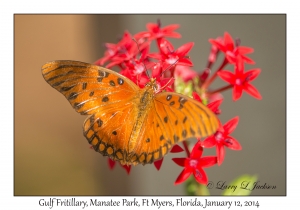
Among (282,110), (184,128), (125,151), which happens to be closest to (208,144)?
(184,128)

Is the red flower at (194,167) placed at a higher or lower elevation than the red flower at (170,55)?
lower

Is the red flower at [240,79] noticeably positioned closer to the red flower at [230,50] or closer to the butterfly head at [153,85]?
the red flower at [230,50]

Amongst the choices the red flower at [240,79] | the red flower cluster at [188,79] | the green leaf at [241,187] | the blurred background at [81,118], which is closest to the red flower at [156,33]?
the red flower cluster at [188,79]

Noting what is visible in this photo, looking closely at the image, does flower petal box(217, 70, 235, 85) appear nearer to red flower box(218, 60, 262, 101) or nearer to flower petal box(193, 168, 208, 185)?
red flower box(218, 60, 262, 101)

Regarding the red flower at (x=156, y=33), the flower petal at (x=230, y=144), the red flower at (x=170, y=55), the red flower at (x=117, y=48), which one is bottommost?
the flower petal at (x=230, y=144)

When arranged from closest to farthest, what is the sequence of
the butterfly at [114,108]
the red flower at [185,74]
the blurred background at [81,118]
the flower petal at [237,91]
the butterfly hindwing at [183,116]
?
1. the butterfly hindwing at [183,116]
2. the butterfly at [114,108]
3. the flower petal at [237,91]
4. the red flower at [185,74]
5. the blurred background at [81,118]

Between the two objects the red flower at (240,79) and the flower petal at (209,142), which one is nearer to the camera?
the flower petal at (209,142)

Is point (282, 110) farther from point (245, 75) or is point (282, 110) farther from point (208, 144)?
point (208, 144)

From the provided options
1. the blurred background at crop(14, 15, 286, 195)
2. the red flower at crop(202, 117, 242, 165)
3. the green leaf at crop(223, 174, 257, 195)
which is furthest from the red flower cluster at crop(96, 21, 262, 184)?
the blurred background at crop(14, 15, 286, 195)
